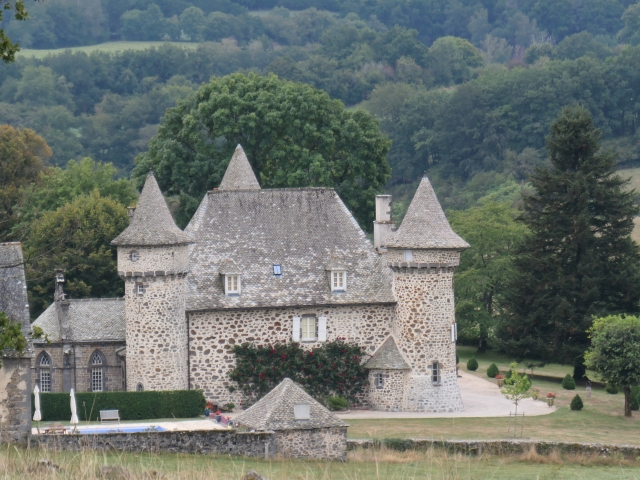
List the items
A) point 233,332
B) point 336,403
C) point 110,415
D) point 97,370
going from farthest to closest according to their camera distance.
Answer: point 97,370
point 233,332
point 336,403
point 110,415

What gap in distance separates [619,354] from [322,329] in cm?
1034

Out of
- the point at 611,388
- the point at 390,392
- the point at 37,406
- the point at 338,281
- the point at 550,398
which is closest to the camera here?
the point at 37,406

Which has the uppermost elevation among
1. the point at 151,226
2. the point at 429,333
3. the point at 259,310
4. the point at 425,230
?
the point at 151,226

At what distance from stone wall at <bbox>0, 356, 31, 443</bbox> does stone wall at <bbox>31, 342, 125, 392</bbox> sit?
7889 millimetres

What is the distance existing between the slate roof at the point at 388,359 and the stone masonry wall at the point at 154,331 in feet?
22.4

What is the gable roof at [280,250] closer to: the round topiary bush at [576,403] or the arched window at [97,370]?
the arched window at [97,370]

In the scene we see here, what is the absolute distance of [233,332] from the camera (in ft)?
168

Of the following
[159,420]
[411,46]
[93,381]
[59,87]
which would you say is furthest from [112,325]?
[411,46]

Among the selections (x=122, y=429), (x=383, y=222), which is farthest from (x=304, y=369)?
(x=122, y=429)

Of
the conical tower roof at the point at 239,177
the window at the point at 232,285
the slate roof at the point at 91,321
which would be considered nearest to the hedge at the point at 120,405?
the slate roof at the point at 91,321

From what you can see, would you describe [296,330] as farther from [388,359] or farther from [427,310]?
[427,310]

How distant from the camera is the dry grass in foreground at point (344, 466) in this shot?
24.6 metres

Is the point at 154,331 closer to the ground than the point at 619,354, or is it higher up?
higher up

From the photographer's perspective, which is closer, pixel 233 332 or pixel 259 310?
pixel 233 332
